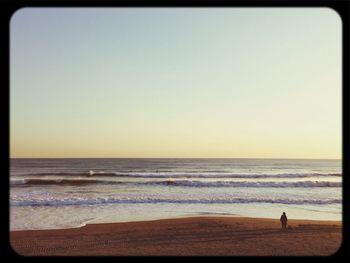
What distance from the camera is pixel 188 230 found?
5402 mm

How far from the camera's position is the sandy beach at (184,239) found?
167 inches

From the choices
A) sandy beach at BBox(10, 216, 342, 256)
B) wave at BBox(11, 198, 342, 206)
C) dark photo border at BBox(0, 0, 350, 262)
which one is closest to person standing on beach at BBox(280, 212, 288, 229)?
sandy beach at BBox(10, 216, 342, 256)

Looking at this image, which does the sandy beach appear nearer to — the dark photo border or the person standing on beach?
the person standing on beach

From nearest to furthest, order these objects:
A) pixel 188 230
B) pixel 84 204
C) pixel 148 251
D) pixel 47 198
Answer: pixel 148 251 < pixel 188 230 < pixel 84 204 < pixel 47 198

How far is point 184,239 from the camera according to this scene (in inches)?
189

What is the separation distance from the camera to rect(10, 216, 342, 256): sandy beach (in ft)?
13.9

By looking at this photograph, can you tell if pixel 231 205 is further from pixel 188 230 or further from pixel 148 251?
pixel 148 251

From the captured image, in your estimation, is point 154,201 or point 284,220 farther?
point 154,201
